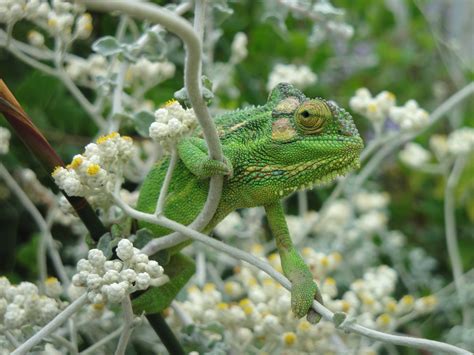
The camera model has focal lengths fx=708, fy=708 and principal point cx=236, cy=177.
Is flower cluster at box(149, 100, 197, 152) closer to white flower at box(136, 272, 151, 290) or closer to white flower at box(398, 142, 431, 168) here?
white flower at box(136, 272, 151, 290)

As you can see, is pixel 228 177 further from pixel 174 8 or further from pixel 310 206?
pixel 310 206

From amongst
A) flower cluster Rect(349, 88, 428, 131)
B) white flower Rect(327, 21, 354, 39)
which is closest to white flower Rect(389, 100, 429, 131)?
flower cluster Rect(349, 88, 428, 131)

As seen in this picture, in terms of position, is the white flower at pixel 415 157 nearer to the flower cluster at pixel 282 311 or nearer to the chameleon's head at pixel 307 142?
the flower cluster at pixel 282 311

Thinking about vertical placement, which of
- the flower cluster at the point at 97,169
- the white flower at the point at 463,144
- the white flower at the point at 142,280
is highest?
the white flower at the point at 463,144

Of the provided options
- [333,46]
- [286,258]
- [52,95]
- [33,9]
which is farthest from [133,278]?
[333,46]

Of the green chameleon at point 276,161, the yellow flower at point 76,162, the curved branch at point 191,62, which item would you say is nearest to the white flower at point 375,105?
the green chameleon at point 276,161
